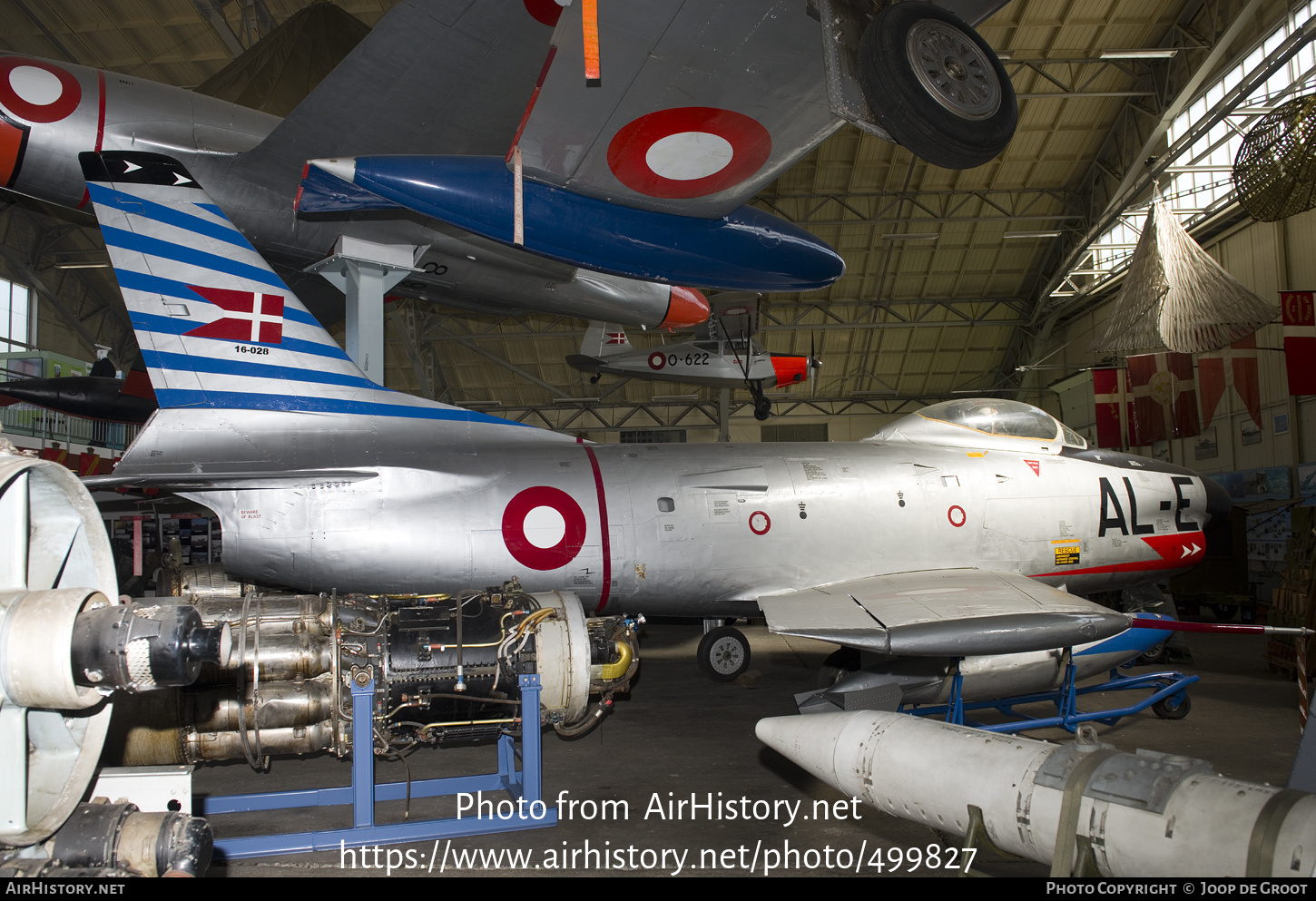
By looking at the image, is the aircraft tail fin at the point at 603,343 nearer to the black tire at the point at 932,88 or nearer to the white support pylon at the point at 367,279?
the white support pylon at the point at 367,279

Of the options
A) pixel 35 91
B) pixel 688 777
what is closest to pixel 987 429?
pixel 688 777

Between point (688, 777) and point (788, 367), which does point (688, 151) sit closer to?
point (688, 777)

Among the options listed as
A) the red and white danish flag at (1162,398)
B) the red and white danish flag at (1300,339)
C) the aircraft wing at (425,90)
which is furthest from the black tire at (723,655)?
the red and white danish flag at (1162,398)

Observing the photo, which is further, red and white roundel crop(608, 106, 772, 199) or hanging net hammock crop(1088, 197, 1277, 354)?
hanging net hammock crop(1088, 197, 1277, 354)

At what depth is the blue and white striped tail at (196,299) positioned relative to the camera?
6.59m

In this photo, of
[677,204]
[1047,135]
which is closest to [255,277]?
[677,204]

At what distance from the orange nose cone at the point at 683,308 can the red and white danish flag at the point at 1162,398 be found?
41.5 feet

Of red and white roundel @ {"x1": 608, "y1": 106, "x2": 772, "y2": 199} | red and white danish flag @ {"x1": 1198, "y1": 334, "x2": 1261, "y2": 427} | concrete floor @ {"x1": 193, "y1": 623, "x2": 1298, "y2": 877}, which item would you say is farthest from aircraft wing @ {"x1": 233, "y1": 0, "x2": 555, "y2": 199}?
red and white danish flag @ {"x1": 1198, "y1": 334, "x2": 1261, "y2": 427}

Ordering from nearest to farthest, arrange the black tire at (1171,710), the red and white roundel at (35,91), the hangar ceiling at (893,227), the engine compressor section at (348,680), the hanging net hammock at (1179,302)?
the engine compressor section at (348,680), the red and white roundel at (35,91), the black tire at (1171,710), the hanging net hammock at (1179,302), the hangar ceiling at (893,227)

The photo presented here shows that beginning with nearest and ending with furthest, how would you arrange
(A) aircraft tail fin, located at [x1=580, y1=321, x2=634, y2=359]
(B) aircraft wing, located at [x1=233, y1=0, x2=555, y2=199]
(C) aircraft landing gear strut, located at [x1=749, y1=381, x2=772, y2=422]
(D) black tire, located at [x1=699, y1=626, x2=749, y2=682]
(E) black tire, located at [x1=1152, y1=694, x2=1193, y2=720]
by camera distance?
1. (B) aircraft wing, located at [x1=233, y1=0, x2=555, y2=199]
2. (E) black tire, located at [x1=1152, y1=694, x2=1193, y2=720]
3. (D) black tire, located at [x1=699, y1=626, x2=749, y2=682]
4. (C) aircraft landing gear strut, located at [x1=749, y1=381, x2=772, y2=422]
5. (A) aircraft tail fin, located at [x1=580, y1=321, x2=634, y2=359]

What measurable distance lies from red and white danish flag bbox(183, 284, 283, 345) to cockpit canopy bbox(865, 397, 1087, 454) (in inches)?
241

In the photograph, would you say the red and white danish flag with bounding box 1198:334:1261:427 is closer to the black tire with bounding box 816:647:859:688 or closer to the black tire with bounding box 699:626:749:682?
the black tire with bounding box 699:626:749:682

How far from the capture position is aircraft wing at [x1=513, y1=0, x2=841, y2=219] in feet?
16.9

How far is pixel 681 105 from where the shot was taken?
5.68 meters
